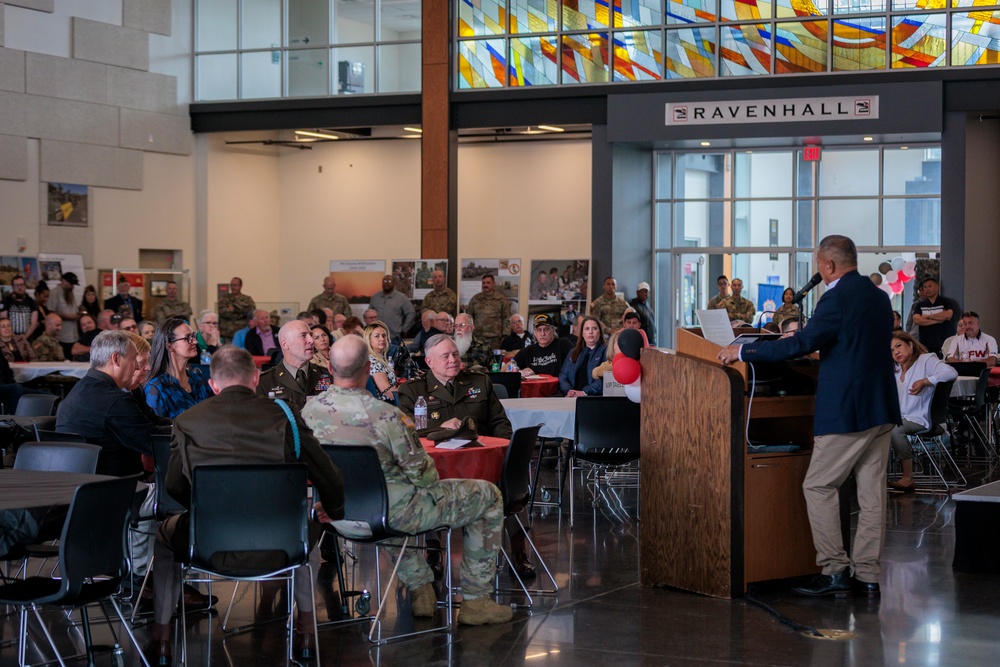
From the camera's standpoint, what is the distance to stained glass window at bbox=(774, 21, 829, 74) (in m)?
15.7

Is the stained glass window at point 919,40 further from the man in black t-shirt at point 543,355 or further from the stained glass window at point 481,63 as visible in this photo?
the man in black t-shirt at point 543,355

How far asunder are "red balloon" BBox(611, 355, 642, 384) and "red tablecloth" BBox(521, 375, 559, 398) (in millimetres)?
3979

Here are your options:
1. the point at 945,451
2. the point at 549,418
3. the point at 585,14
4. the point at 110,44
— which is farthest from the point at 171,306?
the point at 945,451

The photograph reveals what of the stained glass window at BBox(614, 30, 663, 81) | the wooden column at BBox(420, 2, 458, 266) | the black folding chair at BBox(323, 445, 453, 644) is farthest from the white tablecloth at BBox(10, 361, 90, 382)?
the stained glass window at BBox(614, 30, 663, 81)

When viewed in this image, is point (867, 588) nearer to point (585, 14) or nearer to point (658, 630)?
point (658, 630)

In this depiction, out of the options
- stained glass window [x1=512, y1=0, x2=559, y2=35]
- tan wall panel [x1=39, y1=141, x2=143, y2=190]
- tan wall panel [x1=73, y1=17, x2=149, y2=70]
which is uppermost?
stained glass window [x1=512, y1=0, x2=559, y2=35]

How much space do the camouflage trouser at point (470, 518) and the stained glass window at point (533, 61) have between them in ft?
40.7

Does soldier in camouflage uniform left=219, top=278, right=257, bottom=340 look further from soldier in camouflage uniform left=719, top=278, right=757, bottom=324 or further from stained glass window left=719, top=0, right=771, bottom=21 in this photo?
stained glass window left=719, top=0, right=771, bottom=21

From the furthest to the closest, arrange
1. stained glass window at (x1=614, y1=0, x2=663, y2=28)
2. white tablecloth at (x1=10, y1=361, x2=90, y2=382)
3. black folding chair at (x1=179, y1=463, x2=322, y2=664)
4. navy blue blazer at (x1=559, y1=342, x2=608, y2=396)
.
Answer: stained glass window at (x1=614, y1=0, x2=663, y2=28) → white tablecloth at (x1=10, y1=361, x2=90, y2=382) → navy blue blazer at (x1=559, y1=342, x2=608, y2=396) → black folding chair at (x1=179, y1=463, x2=322, y2=664)

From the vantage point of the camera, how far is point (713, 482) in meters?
5.39

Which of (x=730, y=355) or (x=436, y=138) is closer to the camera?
(x=730, y=355)

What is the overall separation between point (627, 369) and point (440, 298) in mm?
10489

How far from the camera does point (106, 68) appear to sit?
17469 mm

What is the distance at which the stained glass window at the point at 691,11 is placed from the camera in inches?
636
